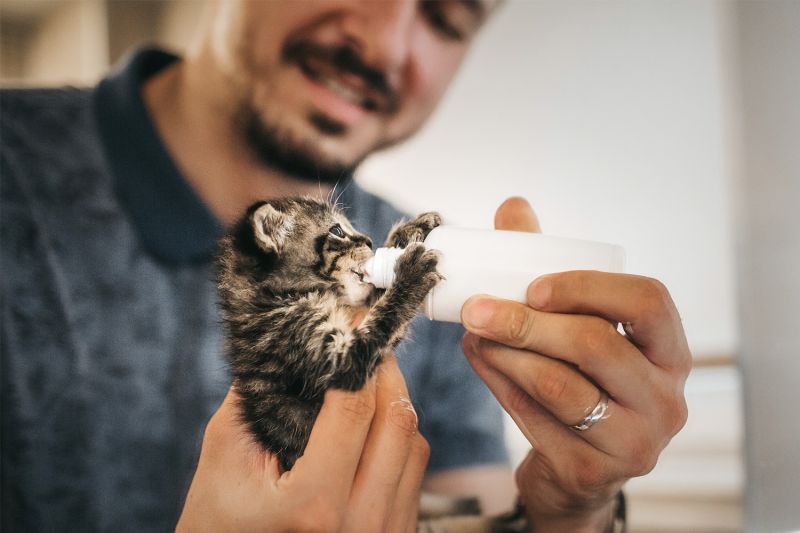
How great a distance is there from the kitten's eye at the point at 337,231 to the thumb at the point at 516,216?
222 mm

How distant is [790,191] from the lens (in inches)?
31.7

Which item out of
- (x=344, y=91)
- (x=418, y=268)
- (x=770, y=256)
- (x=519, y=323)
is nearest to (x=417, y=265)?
(x=418, y=268)

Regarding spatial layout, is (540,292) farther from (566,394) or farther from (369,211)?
(369,211)

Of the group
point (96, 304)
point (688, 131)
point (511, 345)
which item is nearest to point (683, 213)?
point (688, 131)

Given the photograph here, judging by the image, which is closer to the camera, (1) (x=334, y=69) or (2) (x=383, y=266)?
(2) (x=383, y=266)

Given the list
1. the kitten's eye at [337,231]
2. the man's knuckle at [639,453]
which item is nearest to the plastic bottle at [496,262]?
the kitten's eye at [337,231]

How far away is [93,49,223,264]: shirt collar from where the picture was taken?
0.79m

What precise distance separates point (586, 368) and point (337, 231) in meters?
0.35

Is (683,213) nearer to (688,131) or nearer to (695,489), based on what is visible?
(688,131)

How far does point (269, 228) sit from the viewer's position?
685mm

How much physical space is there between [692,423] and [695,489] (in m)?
0.11

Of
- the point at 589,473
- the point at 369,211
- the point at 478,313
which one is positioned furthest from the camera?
the point at 369,211

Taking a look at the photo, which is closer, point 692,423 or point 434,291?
point 434,291

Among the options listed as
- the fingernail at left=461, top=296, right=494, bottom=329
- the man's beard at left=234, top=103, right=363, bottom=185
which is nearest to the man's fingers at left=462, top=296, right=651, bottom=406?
the fingernail at left=461, top=296, right=494, bottom=329
